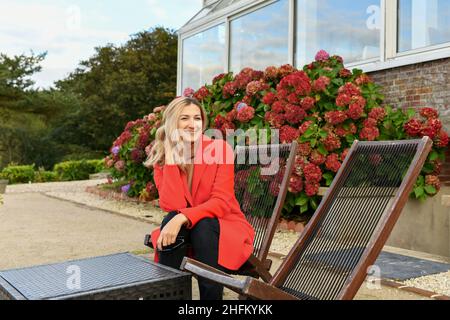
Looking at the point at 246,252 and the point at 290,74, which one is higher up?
the point at 290,74

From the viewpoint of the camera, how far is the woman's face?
8.25 ft

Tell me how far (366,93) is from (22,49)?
1870 centimetres

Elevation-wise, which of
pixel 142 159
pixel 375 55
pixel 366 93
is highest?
pixel 375 55

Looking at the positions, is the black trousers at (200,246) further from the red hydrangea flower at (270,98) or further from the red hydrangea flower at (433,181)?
the red hydrangea flower at (270,98)

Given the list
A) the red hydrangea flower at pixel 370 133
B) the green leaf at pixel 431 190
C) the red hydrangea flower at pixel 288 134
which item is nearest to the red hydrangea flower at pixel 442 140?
the green leaf at pixel 431 190

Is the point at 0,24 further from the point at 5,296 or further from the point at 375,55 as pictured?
the point at 5,296

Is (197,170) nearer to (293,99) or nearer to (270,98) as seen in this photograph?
(293,99)

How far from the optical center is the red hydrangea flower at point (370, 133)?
5.19m

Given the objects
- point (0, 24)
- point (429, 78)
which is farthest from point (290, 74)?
point (0, 24)

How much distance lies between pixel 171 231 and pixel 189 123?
550mm

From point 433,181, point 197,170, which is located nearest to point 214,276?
point 197,170

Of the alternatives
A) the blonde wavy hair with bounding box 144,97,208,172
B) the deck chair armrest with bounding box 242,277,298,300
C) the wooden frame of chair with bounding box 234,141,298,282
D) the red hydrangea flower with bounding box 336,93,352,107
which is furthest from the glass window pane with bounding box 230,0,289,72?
the deck chair armrest with bounding box 242,277,298,300

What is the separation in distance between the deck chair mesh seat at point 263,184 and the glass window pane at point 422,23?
337cm
